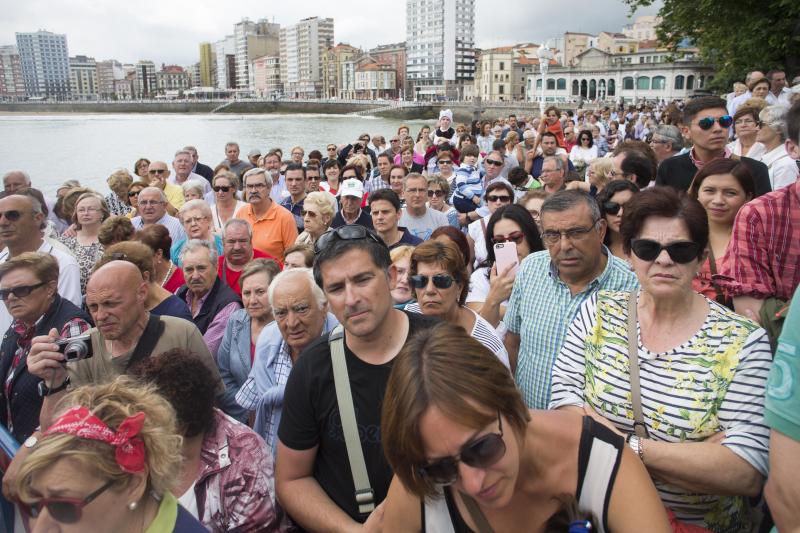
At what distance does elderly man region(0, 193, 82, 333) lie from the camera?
414 cm

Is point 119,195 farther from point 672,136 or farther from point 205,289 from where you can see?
point 672,136

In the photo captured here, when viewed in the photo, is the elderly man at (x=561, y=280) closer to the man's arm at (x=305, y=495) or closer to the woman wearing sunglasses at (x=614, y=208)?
the woman wearing sunglasses at (x=614, y=208)

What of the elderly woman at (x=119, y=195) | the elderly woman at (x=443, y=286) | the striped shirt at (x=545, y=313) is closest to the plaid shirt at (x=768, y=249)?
the striped shirt at (x=545, y=313)

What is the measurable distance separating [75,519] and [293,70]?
17054 centimetres

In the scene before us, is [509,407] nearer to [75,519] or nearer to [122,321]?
[75,519]

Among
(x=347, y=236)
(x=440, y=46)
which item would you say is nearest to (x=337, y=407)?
(x=347, y=236)

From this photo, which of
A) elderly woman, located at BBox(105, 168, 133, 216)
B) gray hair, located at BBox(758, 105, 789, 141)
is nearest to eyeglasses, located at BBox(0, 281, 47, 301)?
elderly woman, located at BBox(105, 168, 133, 216)

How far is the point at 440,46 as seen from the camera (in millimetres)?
130625

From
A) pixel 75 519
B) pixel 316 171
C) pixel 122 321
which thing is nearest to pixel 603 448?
pixel 75 519

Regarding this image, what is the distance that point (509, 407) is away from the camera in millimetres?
1350

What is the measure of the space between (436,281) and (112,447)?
1.67 m

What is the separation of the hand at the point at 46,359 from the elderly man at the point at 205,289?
1185 millimetres

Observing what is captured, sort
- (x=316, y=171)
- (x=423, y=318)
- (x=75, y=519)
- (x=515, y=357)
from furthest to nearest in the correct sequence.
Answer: (x=316, y=171) → (x=515, y=357) → (x=423, y=318) → (x=75, y=519)

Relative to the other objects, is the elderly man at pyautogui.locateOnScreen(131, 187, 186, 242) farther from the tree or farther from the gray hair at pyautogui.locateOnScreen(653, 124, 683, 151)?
the tree
